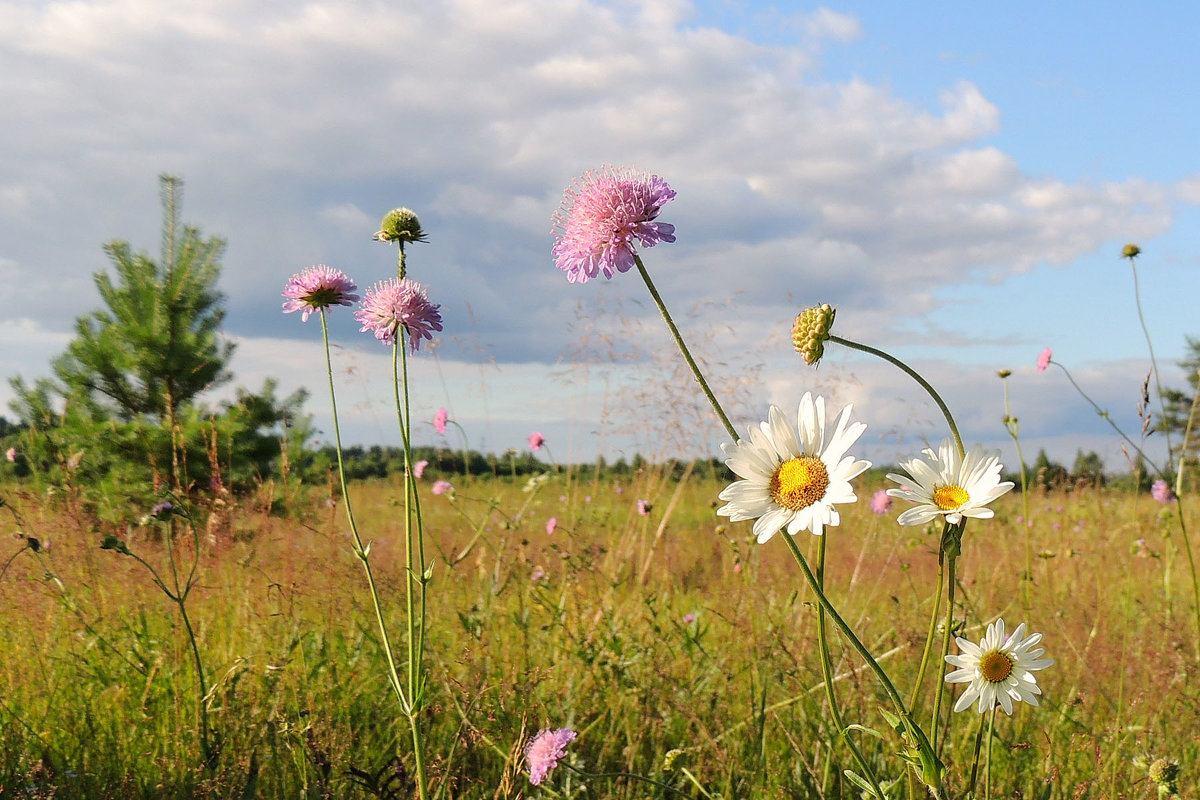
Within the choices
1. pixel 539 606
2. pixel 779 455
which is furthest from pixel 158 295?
pixel 779 455

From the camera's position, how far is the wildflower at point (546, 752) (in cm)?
180

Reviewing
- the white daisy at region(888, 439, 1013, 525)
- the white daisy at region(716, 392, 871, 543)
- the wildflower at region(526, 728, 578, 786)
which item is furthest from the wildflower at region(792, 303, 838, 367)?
the wildflower at region(526, 728, 578, 786)

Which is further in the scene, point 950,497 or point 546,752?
point 546,752

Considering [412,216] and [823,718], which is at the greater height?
[412,216]

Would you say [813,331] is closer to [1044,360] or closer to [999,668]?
[999,668]

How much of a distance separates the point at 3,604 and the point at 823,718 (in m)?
2.56

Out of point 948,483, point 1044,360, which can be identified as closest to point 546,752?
point 948,483

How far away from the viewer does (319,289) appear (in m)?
2.13

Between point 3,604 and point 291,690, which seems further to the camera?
point 3,604

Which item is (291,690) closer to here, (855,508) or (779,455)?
(779,455)

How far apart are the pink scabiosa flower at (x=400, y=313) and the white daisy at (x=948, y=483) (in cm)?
113

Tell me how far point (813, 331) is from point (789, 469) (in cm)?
20

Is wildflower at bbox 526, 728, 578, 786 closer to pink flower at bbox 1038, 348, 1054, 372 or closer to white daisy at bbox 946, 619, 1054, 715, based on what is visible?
white daisy at bbox 946, 619, 1054, 715

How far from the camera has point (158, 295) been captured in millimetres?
5949
